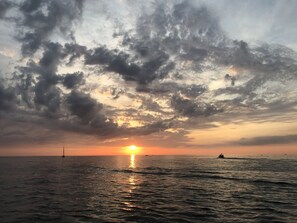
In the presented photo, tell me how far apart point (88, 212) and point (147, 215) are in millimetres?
6719

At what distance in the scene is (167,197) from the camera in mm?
42406

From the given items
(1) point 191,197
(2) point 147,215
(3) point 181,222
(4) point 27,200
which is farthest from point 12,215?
(1) point 191,197

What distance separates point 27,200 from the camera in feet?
129

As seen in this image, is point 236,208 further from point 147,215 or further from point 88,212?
point 88,212

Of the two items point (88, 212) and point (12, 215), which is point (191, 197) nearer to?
point (88, 212)

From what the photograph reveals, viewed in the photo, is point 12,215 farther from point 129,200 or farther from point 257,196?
point 257,196

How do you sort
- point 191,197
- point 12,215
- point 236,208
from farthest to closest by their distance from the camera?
point 191,197 < point 236,208 < point 12,215

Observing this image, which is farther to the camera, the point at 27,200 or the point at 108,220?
the point at 27,200

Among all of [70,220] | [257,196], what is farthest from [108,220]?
[257,196]

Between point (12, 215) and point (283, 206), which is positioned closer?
point (12, 215)

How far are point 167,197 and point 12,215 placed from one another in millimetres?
21157

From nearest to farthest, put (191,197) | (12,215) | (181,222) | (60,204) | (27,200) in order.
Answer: (181,222), (12,215), (60,204), (27,200), (191,197)

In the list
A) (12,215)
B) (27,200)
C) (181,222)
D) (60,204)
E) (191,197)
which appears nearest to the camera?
(181,222)

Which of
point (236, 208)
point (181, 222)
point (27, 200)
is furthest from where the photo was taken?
point (27, 200)
